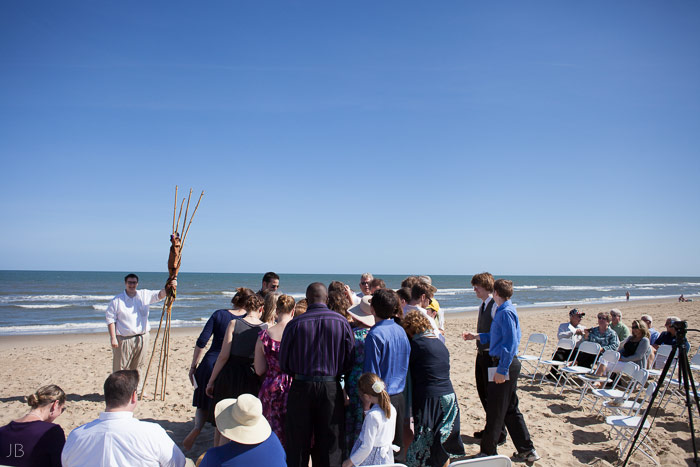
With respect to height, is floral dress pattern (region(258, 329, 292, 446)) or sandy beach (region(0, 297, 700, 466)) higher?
floral dress pattern (region(258, 329, 292, 446))

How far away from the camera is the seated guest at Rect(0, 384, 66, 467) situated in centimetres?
210

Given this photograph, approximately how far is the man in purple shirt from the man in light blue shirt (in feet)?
0.70

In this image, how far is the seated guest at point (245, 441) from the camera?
1930 millimetres

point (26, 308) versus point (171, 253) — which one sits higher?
point (171, 253)

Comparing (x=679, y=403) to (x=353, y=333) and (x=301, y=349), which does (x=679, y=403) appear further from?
(x=301, y=349)

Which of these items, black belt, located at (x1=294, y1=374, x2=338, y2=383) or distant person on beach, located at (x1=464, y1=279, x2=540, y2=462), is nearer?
black belt, located at (x1=294, y1=374, x2=338, y2=383)

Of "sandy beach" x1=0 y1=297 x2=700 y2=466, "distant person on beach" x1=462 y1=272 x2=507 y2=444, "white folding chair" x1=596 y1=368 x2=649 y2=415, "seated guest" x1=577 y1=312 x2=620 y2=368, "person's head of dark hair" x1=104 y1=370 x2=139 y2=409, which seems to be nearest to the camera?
"person's head of dark hair" x1=104 y1=370 x2=139 y2=409

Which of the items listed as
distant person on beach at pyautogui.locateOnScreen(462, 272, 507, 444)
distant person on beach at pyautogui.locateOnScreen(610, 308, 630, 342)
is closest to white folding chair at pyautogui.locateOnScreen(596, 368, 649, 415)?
distant person on beach at pyautogui.locateOnScreen(462, 272, 507, 444)

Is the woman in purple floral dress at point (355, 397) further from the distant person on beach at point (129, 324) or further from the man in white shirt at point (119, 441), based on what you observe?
the distant person on beach at point (129, 324)

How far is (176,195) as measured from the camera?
5.09 metres

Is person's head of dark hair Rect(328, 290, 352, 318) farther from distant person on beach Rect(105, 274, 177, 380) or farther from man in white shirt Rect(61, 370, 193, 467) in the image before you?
distant person on beach Rect(105, 274, 177, 380)

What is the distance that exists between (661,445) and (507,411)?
1.91 metres

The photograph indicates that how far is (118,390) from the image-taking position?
6.80ft

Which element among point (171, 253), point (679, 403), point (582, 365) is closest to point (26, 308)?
point (171, 253)
